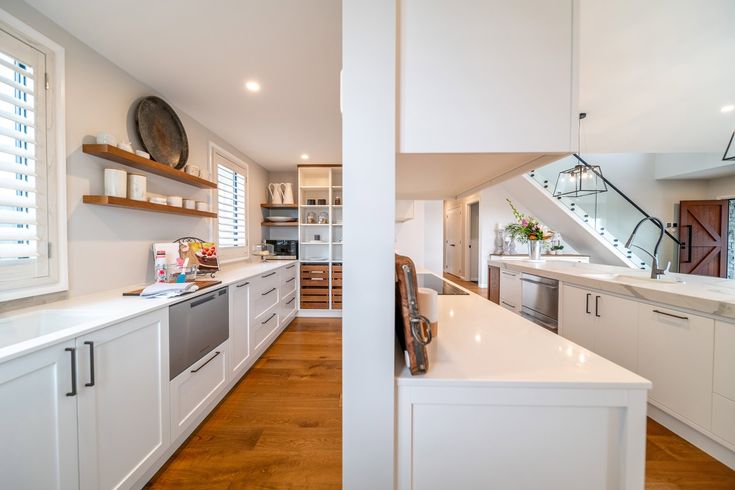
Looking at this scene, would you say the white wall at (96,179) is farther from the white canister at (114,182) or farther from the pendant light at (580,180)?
the pendant light at (580,180)

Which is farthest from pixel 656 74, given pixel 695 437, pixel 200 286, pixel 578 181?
pixel 200 286

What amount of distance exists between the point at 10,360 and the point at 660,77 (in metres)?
5.15

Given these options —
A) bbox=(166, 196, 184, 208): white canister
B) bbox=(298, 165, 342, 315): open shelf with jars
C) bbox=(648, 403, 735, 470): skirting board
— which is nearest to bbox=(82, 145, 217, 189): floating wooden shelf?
bbox=(166, 196, 184, 208): white canister

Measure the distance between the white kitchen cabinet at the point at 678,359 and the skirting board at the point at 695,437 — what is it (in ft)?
0.37

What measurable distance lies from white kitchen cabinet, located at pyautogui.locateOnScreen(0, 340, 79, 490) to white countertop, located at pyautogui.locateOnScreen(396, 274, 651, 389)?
1243 millimetres

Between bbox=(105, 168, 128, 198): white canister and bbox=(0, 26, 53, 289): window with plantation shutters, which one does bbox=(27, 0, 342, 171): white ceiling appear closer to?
bbox=(0, 26, 53, 289): window with plantation shutters

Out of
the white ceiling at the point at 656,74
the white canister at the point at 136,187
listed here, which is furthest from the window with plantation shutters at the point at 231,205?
the white ceiling at the point at 656,74

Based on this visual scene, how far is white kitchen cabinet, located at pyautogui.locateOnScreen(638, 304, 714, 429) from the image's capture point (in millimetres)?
1400

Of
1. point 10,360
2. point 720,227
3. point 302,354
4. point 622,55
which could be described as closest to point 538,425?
point 10,360

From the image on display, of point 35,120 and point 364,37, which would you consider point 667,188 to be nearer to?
point 364,37

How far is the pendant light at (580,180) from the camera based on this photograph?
12.3ft

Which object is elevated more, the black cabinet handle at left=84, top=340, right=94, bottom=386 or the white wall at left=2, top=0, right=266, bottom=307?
the white wall at left=2, top=0, right=266, bottom=307

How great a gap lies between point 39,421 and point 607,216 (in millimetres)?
7857

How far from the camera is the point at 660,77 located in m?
2.72
